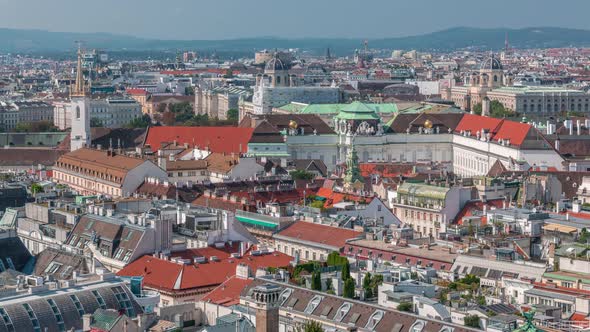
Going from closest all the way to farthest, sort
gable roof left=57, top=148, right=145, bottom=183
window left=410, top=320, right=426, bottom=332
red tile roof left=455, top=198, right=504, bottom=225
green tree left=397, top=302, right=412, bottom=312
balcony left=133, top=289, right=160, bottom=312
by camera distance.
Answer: window left=410, top=320, right=426, bottom=332
green tree left=397, top=302, right=412, bottom=312
balcony left=133, top=289, right=160, bottom=312
red tile roof left=455, top=198, right=504, bottom=225
gable roof left=57, top=148, right=145, bottom=183

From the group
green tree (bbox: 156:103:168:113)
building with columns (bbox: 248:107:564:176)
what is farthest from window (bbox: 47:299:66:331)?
green tree (bbox: 156:103:168:113)

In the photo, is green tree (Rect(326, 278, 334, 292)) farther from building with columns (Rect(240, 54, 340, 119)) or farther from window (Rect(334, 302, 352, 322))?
building with columns (Rect(240, 54, 340, 119))

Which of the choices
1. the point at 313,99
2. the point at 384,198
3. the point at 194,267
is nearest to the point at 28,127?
the point at 313,99

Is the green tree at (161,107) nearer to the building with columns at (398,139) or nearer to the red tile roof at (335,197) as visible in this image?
the building with columns at (398,139)

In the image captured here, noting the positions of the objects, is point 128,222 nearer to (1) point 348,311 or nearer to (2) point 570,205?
(1) point 348,311

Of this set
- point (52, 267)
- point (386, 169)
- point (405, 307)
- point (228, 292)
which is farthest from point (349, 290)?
point (386, 169)

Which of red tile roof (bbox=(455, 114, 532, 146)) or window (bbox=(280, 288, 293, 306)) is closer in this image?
window (bbox=(280, 288, 293, 306))

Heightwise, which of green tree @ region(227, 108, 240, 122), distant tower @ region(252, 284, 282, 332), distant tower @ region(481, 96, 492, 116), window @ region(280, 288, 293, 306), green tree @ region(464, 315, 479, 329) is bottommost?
green tree @ region(227, 108, 240, 122)

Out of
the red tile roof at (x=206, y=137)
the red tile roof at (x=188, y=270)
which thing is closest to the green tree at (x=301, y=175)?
the red tile roof at (x=206, y=137)
